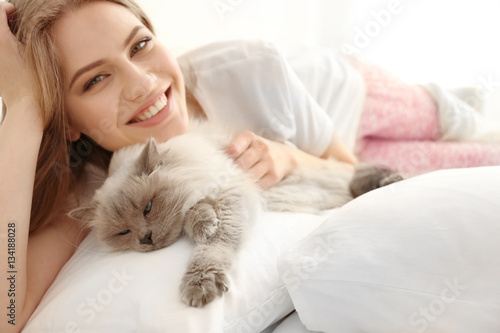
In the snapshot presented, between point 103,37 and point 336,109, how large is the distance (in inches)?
59.9

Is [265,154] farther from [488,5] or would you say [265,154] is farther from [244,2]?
[488,5]

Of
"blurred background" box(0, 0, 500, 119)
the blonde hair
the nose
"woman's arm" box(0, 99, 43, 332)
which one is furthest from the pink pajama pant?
"woman's arm" box(0, 99, 43, 332)

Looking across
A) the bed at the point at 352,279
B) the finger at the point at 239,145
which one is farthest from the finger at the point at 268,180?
the bed at the point at 352,279

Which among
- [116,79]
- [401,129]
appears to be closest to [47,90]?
[116,79]

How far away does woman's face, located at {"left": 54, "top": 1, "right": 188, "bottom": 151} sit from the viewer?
4.52 ft

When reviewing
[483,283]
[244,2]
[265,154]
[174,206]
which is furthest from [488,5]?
[174,206]

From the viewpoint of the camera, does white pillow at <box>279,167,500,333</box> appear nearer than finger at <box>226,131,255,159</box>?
Yes

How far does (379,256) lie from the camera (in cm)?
96

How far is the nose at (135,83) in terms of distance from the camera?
1.41 metres

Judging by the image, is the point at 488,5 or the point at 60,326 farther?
the point at 488,5

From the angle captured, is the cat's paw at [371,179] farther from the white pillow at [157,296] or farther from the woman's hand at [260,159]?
the white pillow at [157,296]

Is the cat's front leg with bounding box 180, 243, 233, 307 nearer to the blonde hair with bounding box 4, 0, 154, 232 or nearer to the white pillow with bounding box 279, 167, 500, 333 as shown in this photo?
the white pillow with bounding box 279, 167, 500, 333

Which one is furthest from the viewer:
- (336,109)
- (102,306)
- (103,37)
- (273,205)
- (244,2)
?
(244,2)

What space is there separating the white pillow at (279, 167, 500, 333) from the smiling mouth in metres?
0.79
